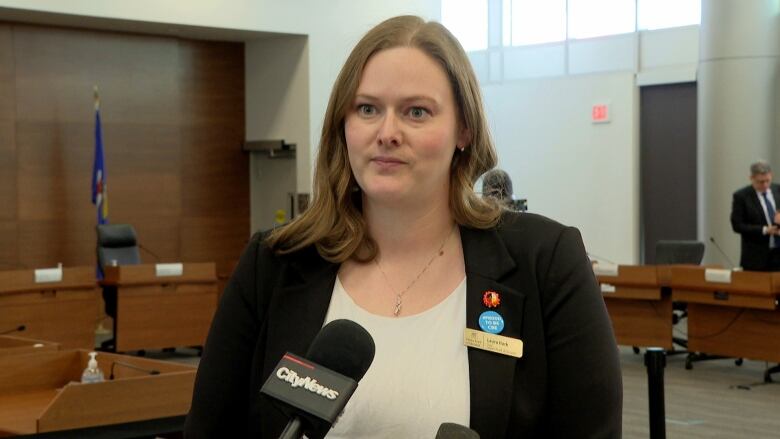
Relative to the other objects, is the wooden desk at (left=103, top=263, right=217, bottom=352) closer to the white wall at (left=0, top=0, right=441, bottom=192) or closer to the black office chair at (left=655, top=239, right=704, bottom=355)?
the white wall at (left=0, top=0, right=441, bottom=192)

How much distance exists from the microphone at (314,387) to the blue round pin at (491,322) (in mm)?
424

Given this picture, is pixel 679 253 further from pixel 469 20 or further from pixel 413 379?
pixel 413 379

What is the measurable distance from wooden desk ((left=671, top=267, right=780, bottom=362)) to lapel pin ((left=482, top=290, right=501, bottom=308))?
Answer: 7342mm

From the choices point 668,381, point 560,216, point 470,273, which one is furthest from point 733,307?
point 470,273

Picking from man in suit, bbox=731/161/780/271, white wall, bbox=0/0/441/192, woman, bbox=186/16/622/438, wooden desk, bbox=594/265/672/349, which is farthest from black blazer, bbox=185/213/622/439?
white wall, bbox=0/0/441/192

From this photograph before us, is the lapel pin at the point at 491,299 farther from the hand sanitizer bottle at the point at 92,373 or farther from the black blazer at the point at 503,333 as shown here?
the hand sanitizer bottle at the point at 92,373

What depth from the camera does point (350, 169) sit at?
1885 millimetres

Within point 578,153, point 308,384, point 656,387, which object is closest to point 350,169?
point 308,384

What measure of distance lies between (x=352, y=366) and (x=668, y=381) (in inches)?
322

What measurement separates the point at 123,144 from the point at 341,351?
13488 millimetres

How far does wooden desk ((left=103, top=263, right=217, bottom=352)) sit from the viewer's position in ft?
34.4

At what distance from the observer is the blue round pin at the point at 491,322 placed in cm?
169

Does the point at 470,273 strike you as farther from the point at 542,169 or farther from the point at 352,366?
the point at 542,169

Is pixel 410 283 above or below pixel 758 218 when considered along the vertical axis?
above
